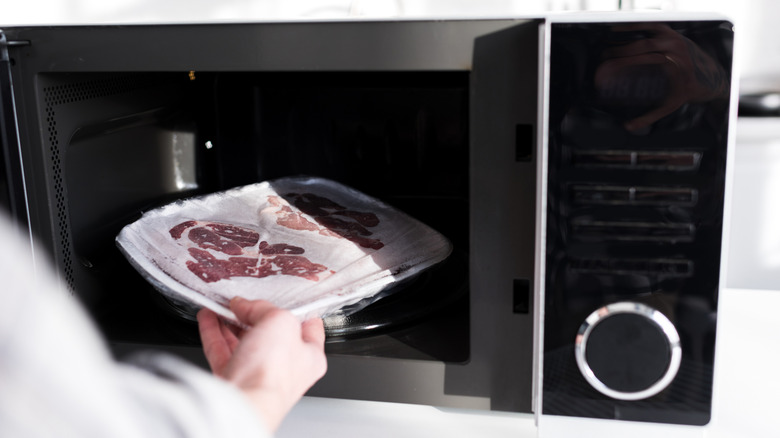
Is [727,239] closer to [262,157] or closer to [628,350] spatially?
[628,350]

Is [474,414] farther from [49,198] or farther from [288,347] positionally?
[49,198]

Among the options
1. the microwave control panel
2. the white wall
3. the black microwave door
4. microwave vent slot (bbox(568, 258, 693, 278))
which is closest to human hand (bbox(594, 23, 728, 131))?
the microwave control panel

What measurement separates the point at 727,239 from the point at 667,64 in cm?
13

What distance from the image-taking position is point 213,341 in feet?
1.92

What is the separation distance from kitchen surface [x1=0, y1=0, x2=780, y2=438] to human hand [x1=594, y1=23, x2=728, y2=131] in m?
0.03

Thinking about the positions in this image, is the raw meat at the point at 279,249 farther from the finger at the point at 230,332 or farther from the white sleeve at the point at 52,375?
the white sleeve at the point at 52,375

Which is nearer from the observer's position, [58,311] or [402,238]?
[58,311]

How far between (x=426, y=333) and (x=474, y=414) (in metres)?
0.08

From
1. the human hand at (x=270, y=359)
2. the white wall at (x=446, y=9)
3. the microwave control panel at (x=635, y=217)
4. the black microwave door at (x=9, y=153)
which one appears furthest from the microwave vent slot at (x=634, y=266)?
the white wall at (x=446, y=9)

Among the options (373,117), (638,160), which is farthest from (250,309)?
(373,117)

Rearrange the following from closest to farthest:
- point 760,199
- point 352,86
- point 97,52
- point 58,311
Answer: point 58,311 < point 97,52 < point 352,86 < point 760,199

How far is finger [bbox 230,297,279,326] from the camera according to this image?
21.3 inches

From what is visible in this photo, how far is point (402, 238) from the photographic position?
79cm

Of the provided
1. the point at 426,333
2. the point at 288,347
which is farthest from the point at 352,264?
the point at 288,347
